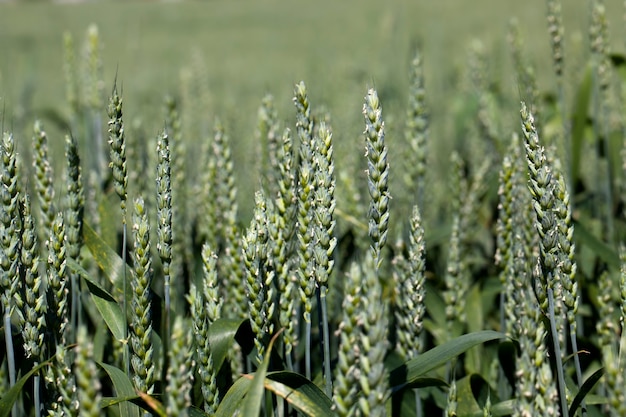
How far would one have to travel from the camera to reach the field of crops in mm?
791

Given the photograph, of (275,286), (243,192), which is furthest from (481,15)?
(275,286)

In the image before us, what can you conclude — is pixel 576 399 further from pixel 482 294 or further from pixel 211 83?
pixel 211 83

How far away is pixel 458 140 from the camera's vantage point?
263cm

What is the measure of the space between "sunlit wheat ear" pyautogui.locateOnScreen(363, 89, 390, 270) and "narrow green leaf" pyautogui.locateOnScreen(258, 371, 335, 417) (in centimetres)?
19

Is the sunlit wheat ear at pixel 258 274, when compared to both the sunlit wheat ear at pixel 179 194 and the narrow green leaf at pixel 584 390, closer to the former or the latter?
the narrow green leaf at pixel 584 390

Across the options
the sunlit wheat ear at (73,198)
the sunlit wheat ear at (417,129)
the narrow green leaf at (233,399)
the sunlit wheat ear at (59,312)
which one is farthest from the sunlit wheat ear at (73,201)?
the sunlit wheat ear at (417,129)

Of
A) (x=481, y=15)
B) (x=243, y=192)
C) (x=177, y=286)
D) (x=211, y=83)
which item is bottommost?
(x=177, y=286)

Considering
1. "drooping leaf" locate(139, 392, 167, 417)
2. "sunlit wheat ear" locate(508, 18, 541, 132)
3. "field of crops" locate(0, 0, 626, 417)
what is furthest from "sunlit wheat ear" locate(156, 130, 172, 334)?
"sunlit wheat ear" locate(508, 18, 541, 132)

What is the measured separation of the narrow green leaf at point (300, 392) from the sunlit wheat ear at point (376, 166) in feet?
0.64

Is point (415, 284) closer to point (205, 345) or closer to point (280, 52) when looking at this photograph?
point (205, 345)

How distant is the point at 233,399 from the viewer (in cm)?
92

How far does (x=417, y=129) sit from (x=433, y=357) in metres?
0.82

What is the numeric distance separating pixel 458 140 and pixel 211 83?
354cm

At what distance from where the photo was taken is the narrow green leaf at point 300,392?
875mm
